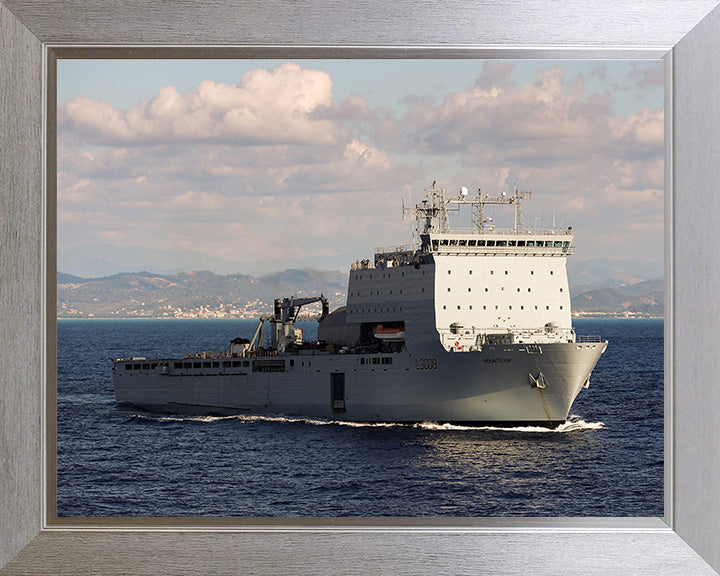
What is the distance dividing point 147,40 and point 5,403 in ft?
7.38

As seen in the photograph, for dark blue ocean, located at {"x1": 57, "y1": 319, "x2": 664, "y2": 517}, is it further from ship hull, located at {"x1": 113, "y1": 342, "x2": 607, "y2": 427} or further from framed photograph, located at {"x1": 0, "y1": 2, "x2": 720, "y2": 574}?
framed photograph, located at {"x1": 0, "y1": 2, "x2": 720, "y2": 574}

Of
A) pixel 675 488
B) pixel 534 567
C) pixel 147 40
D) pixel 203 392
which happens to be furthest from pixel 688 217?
pixel 203 392

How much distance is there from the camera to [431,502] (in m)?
15.3

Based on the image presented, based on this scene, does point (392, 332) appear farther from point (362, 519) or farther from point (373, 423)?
point (362, 519)

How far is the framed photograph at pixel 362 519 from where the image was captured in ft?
17.3

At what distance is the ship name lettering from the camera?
68.9 ft

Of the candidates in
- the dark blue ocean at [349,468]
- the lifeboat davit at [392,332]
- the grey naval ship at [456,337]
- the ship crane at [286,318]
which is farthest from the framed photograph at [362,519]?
the ship crane at [286,318]

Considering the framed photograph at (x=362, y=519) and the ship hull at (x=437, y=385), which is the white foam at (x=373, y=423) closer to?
the ship hull at (x=437, y=385)

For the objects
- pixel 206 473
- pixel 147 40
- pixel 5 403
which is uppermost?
pixel 147 40

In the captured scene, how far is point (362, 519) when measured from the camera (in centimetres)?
532

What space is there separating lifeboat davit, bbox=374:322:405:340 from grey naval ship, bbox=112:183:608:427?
29 mm

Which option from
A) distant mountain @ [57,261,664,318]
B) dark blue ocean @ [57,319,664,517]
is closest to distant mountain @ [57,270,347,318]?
distant mountain @ [57,261,664,318]

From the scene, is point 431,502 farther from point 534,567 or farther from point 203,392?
point 203,392

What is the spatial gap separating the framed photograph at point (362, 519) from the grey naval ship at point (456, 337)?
1514cm
